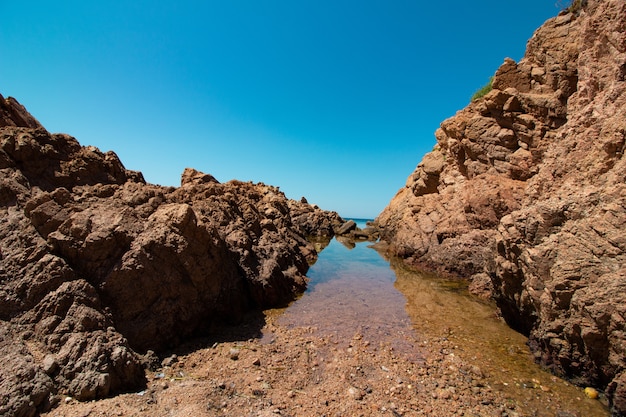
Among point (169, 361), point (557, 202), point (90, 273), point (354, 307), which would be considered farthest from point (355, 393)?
point (557, 202)

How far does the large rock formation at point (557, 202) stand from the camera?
717cm

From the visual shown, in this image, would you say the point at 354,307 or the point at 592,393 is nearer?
the point at 592,393

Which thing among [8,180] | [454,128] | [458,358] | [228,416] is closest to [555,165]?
[458,358]

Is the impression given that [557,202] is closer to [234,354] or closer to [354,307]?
[354,307]

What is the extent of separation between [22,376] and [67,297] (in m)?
1.95

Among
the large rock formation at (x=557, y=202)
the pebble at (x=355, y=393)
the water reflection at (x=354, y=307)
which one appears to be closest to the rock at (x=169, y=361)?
the water reflection at (x=354, y=307)

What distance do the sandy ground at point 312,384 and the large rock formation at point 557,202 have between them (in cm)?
188

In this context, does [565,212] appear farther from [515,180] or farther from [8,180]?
[8,180]

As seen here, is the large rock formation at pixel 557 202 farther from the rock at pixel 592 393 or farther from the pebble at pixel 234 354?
the pebble at pixel 234 354

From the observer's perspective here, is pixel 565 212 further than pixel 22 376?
Yes

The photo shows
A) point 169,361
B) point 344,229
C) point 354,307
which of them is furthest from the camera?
point 344,229

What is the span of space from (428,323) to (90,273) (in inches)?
456

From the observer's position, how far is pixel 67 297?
23.0ft

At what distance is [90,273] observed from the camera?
8.08 metres
